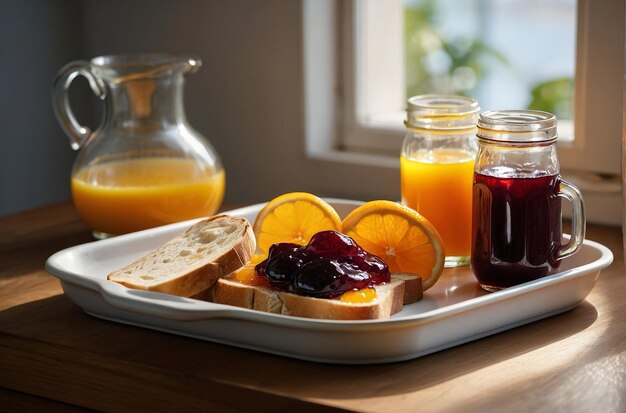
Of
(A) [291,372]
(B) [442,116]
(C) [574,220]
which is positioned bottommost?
(A) [291,372]

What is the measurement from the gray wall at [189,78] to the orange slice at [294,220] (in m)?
0.59

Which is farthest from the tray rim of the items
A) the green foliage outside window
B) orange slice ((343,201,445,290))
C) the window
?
the green foliage outside window

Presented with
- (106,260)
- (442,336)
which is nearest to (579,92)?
(442,336)

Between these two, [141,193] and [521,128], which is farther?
[141,193]

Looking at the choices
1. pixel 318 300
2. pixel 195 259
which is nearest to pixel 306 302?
pixel 318 300

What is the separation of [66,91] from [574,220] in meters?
0.89

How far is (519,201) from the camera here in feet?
3.83

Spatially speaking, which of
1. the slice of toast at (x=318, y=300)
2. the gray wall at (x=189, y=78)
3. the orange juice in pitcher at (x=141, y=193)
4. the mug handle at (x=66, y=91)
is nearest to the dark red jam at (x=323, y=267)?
the slice of toast at (x=318, y=300)

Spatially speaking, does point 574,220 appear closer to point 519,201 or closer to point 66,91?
point 519,201

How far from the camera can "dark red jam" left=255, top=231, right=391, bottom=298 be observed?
109 centimetres

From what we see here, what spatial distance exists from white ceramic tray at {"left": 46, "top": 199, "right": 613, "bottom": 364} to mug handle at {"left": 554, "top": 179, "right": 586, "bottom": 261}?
4 cm

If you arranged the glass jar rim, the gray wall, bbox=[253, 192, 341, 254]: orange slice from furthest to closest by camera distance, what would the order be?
1. the gray wall
2. bbox=[253, 192, 341, 254]: orange slice
3. the glass jar rim

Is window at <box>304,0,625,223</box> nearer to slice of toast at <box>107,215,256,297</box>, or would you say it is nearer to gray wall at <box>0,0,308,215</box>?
gray wall at <box>0,0,308,215</box>

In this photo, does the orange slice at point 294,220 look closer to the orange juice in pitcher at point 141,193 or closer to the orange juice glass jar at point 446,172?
the orange juice glass jar at point 446,172
